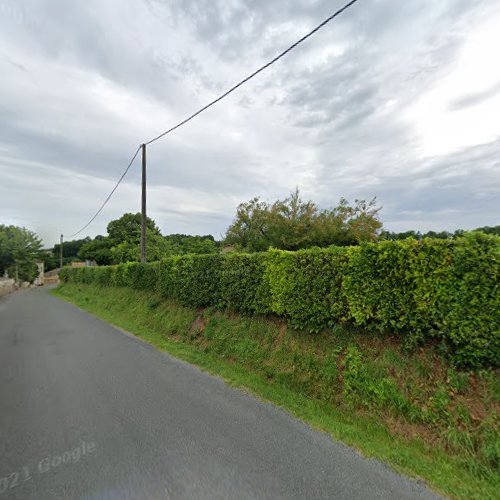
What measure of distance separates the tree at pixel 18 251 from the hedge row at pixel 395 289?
44143 mm

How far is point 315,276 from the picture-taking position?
4863 mm

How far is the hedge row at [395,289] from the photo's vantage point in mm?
3021

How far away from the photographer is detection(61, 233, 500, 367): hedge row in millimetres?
3021

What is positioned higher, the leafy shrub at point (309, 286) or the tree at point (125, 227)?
the tree at point (125, 227)

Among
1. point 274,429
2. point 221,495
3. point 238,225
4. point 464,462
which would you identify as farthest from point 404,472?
point 238,225

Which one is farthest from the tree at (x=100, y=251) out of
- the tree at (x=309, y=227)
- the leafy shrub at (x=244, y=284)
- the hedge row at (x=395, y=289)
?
the hedge row at (x=395, y=289)

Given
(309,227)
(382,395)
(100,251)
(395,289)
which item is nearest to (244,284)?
(395,289)

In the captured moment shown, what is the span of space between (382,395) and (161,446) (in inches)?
103

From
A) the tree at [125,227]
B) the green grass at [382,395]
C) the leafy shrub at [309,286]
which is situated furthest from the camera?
the tree at [125,227]

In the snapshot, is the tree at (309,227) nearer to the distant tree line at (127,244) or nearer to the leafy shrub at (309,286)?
the leafy shrub at (309,286)

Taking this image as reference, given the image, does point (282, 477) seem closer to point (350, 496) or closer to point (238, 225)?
point (350, 496)

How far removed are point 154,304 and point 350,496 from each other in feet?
30.3

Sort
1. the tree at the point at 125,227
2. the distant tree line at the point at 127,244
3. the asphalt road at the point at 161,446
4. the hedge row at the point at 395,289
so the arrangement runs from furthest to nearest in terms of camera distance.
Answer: the tree at the point at 125,227
the distant tree line at the point at 127,244
the hedge row at the point at 395,289
the asphalt road at the point at 161,446

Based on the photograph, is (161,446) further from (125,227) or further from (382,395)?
(125,227)
